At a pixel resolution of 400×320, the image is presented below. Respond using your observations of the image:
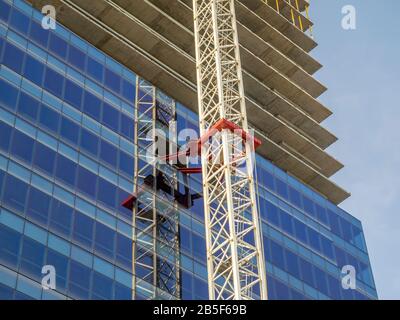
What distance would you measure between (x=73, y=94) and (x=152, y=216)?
8722 mm

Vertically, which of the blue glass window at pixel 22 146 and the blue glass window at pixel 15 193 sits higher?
the blue glass window at pixel 22 146

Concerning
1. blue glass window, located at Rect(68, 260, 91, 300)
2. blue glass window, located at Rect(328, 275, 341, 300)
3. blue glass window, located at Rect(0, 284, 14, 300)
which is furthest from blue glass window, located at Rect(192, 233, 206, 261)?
blue glass window, located at Rect(0, 284, 14, 300)

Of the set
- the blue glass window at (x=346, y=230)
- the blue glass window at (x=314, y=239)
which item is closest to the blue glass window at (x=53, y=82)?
the blue glass window at (x=314, y=239)

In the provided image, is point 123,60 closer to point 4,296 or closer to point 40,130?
point 40,130

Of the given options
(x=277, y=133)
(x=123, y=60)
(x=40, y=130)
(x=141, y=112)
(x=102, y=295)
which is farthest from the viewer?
(x=277, y=133)

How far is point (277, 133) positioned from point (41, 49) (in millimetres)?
25433

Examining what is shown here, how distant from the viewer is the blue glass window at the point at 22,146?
149ft

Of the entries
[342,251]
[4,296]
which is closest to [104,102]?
[4,296]

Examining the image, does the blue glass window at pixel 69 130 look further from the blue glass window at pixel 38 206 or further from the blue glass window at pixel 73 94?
the blue glass window at pixel 38 206

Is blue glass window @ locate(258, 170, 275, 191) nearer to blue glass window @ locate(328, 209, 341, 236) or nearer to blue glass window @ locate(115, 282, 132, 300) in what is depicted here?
blue glass window @ locate(328, 209, 341, 236)

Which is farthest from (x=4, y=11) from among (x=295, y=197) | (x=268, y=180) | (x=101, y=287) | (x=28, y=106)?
(x=295, y=197)

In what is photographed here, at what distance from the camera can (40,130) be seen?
4791cm

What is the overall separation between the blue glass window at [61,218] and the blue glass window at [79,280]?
1.79 meters

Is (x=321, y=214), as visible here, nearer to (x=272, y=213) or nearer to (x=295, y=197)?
(x=295, y=197)
